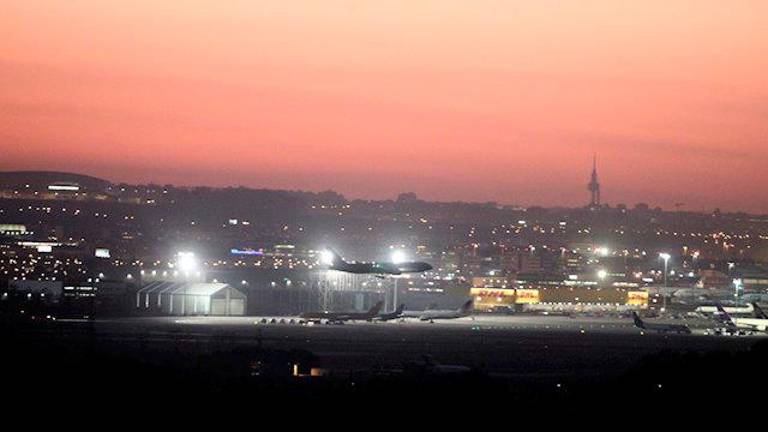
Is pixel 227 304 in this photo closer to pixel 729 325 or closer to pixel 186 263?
pixel 186 263

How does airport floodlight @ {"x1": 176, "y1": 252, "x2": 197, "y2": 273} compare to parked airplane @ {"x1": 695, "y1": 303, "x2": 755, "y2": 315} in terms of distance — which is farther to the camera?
airport floodlight @ {"x1": 176, "y1": 252, "x2": 197, "y2": 273}

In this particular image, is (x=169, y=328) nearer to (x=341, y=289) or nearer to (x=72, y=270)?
(x=341, y=289)

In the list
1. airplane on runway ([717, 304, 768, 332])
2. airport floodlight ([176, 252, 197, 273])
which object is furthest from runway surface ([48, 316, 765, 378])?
airport floodlight ([176, 252, 197, 273])

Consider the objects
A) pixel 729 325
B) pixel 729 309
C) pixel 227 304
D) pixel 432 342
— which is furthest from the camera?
pixel 729 309

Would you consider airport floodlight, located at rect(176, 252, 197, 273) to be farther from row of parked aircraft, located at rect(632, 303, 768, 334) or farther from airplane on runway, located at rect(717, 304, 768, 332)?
airplane on runway, located at rect(717, 304, 768, 332)

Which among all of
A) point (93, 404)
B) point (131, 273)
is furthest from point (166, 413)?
point (131, 273)

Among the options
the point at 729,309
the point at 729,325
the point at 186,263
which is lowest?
the point at 729,325

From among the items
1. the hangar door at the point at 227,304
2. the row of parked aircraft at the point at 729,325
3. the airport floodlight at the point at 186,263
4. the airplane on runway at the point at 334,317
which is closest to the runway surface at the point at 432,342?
the airplane on runway at the point at 334,317

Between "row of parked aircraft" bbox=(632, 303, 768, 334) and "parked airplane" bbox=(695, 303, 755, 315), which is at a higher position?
"parked airplane" bbox=(695, 303, 755, 315)

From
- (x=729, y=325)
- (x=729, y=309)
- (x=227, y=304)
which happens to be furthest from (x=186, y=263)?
(x=729, y=325)

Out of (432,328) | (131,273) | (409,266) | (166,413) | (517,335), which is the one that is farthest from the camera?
(131,273)

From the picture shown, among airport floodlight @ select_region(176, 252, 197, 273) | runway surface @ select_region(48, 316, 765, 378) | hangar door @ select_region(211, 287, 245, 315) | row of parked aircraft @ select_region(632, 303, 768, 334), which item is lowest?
runway surface @ select_region(48, 316, 765, 378)
